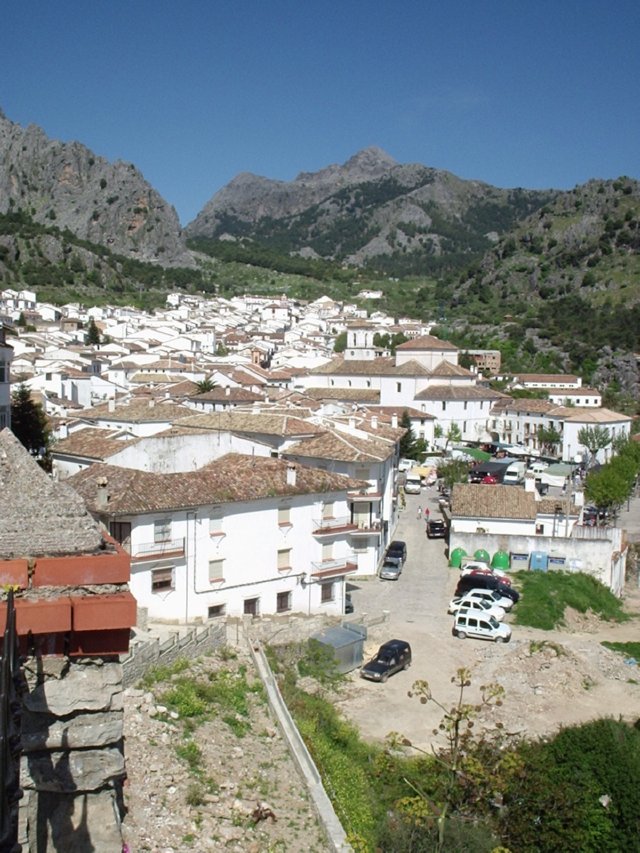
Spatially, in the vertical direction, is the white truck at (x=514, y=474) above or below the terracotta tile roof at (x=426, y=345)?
below

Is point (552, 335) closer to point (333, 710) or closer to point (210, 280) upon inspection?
point (210, 280)

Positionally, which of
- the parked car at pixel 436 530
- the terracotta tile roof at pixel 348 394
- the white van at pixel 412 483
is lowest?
the white van at pixel 412 483

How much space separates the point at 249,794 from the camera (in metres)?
12.0

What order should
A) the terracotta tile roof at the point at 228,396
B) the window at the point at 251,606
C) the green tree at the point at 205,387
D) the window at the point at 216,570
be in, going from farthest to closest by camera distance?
the green tree at the point at 205,387, the terracotta tile roof at the point at 228,396, the window at the point at 251,606, the window at the point at 216,570

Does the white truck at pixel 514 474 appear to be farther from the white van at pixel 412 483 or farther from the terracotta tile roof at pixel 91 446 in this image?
the terracotta tile roof at pixel 91 446

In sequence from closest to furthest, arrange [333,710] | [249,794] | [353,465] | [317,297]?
[249,794] < [333,710] < [353,465] < [317,297]

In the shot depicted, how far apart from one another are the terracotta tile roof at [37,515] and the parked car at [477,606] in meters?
21.5

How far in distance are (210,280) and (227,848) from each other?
156 m

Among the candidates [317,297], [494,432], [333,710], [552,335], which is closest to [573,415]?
[494,432]

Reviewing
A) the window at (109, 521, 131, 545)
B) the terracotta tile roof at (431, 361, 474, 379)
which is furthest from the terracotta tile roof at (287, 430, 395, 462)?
the terracotta tile roof at (431, 361, 474, 379)

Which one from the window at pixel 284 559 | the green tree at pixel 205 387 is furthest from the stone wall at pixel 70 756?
the green tree at pixel 205 387

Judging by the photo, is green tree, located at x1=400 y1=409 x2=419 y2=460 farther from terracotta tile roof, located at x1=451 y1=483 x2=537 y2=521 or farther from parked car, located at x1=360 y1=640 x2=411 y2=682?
parked car, located at x1=360 y1=640 x2=411 y2=682

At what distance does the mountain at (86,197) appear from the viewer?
545 ft

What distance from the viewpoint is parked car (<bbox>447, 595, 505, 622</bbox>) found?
24891 mm
